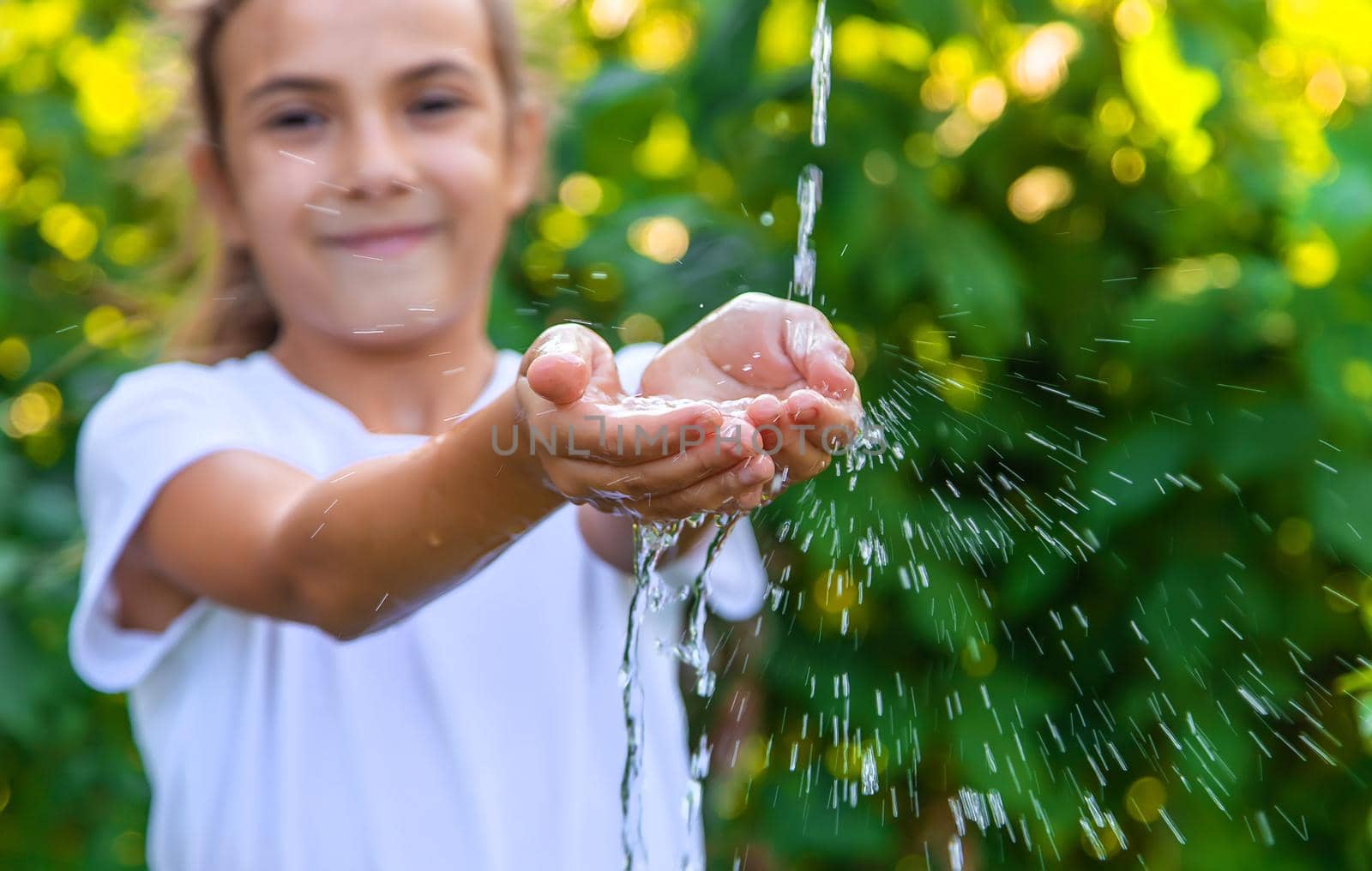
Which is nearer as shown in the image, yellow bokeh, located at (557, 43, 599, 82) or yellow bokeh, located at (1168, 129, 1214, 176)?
yellow bokeh, located at (1168, 129, 1214, 176)

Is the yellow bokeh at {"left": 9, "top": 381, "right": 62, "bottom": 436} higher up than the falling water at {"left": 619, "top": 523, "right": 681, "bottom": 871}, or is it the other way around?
the falling water at {"left": 619, "top": 523, "right": 681, "bottom": 871}

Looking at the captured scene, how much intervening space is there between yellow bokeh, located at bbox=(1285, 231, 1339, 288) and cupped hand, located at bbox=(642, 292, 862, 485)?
0.82 meters

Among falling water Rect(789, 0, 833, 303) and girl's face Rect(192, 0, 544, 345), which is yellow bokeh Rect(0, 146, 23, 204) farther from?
Result: falling water Rect(789, 0, 833, 303)

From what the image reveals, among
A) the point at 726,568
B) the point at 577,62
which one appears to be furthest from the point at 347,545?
the point at 577,62

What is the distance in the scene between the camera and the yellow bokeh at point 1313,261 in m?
1.53

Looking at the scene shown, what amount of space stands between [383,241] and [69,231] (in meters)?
0.98

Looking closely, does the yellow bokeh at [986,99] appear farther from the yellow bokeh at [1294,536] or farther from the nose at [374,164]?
the nose at [374,164]

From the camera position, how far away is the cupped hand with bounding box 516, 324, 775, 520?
2.59 feet

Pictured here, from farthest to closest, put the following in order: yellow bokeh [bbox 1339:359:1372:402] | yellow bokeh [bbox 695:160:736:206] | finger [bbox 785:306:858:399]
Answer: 1. yellow bokeh [bbox 695:160:736:206]
2. yellow bokeh [bbox 1339:359:1372:402]
3. finger [bbox 785:306:858:399]

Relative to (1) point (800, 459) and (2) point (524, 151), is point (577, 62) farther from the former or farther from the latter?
(1) point (800, 459)

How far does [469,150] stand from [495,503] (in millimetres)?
469

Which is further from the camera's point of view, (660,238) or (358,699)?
(660,238)

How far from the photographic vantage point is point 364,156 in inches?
47.7

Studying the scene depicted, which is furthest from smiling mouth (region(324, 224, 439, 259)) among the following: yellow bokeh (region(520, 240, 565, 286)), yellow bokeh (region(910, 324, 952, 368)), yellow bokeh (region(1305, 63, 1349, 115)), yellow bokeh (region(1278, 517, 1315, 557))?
yellow bokeh (region(1305, 63, 1349, 115))
